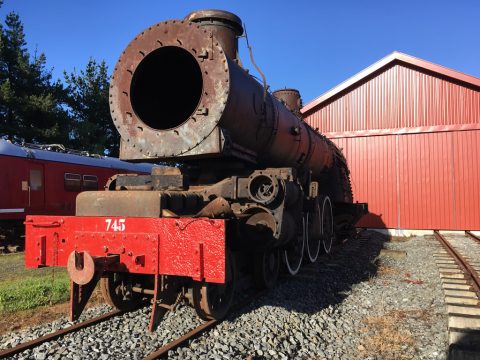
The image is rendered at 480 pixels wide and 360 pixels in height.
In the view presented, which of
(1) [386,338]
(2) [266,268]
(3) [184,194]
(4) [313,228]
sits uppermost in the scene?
(3) [184,194]

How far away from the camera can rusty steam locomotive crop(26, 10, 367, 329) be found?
3725 mm

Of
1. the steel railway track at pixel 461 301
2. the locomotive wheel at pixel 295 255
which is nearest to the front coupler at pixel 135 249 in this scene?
the steel railway track at pixel 461 301

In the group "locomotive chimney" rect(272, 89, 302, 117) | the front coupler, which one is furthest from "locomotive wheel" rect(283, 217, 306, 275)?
"locomotive chimney" rect(272, 89, 302, 117)

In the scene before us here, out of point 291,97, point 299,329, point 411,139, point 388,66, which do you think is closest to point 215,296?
point 299,329

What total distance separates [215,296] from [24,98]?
20.6 meters

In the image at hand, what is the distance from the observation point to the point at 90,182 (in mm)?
13727

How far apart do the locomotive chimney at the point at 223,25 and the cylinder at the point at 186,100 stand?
13 cm

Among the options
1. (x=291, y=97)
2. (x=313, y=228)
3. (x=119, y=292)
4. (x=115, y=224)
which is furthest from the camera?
(x=291, y=97)

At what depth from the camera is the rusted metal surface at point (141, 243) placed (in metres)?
3.59

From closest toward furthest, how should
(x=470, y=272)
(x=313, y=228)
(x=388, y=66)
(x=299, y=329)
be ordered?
(x=299, y=329)
(x=313, y=228)
(x=470, y=272)
(x=388, y=66)

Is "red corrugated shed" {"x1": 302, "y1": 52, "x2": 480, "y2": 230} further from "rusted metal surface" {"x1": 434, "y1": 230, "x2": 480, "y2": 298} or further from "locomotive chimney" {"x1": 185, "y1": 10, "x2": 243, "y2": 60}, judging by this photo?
"locomotive chimney" {"x1": 185, "y1": 10, "x2": 243, "y2": 60}

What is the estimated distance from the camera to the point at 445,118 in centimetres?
1528

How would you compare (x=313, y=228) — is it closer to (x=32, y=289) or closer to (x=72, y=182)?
(x=32, y=289)

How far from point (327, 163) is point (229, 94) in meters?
5.09
